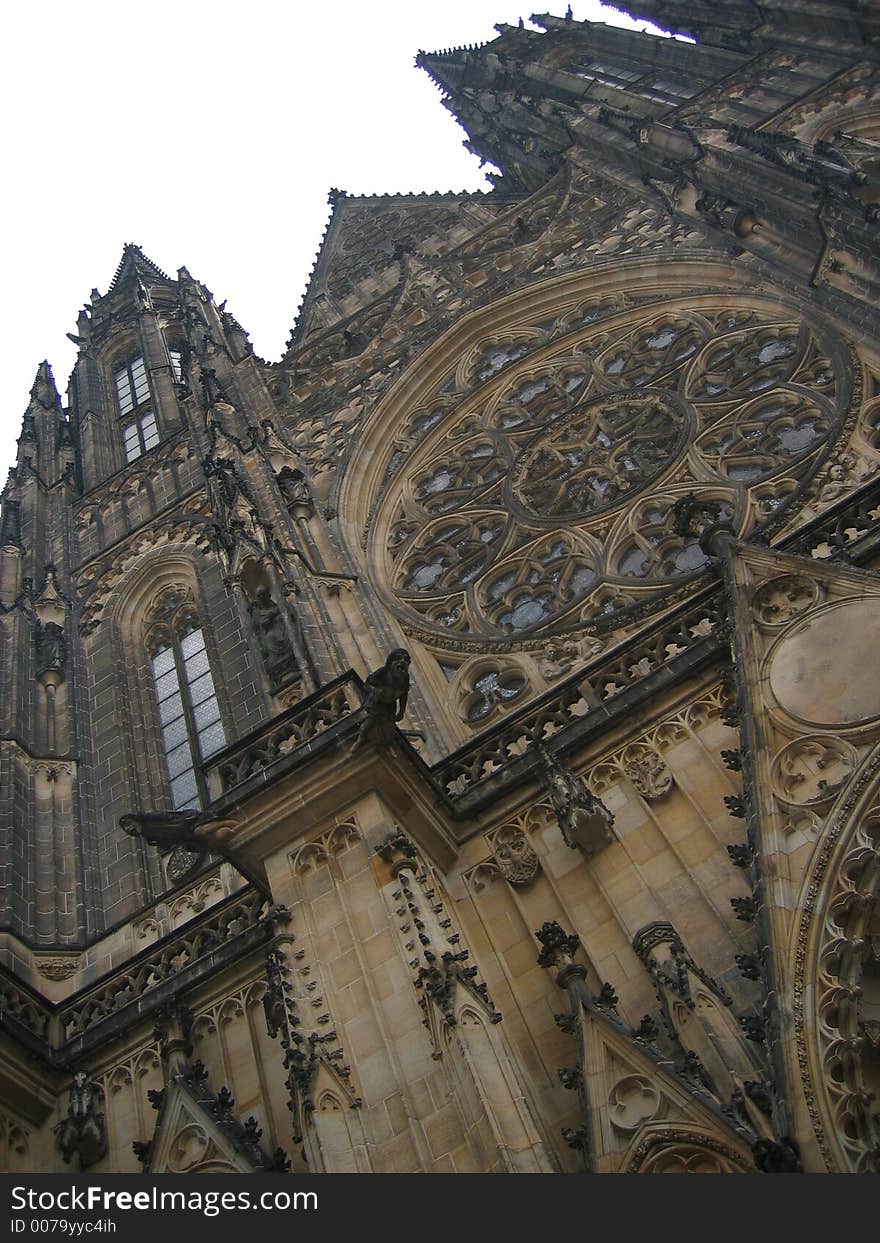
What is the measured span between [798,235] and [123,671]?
9.37 meters

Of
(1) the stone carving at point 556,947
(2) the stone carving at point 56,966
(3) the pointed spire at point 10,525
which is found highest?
(3) the pointed spire at point 10,525

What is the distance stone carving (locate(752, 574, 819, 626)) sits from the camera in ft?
32.8

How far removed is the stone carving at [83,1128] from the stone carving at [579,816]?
415 centimetres

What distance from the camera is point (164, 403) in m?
24.3

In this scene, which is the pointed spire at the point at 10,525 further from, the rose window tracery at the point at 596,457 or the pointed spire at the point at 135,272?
the pointed spire at the point at 135,272

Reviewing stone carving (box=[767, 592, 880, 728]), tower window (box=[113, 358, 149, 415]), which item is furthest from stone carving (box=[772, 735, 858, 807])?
tower window (box=[113, 358, 149, 415])

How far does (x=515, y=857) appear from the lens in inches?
401

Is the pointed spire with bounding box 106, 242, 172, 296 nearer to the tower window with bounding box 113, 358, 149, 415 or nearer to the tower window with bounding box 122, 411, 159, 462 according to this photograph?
the tower window with bounding box 113, 358, 149, 415

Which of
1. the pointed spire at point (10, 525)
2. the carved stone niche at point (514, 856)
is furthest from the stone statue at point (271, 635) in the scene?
the pointed spire at point (10, 525)

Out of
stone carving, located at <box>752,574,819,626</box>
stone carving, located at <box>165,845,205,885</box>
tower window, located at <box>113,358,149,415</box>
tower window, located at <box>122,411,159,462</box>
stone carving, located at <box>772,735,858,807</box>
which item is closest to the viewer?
stone carving, located at <box>772,735,858,807</box>

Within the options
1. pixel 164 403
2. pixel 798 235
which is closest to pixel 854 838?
pixel 798 235

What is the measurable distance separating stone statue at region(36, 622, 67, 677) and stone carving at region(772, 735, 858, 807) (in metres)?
10.4

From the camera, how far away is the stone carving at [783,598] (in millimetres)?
10000

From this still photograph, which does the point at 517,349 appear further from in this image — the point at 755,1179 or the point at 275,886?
the point at 755,1179
